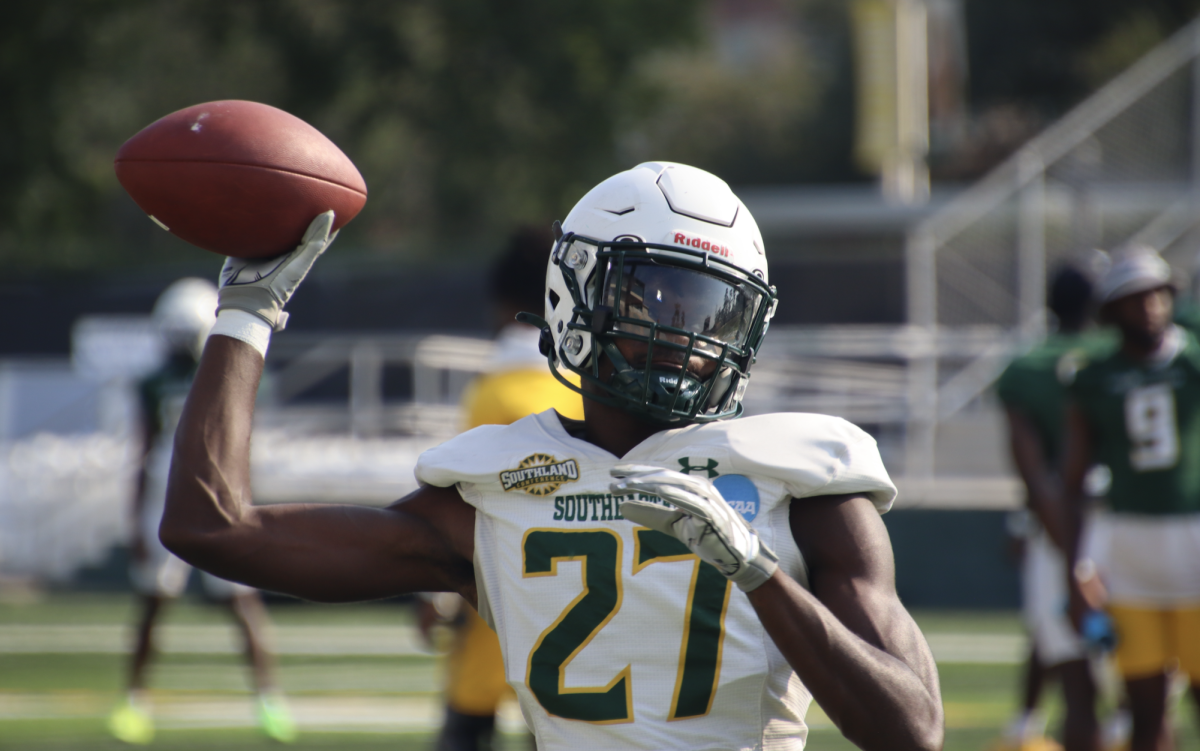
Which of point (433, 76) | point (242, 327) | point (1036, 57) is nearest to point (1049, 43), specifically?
point (1036, 57)

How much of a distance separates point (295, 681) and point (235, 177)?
626 centimetres

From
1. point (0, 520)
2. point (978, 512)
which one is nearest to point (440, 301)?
point (0, 520)

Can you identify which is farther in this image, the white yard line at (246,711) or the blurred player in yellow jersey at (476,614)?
the white yard line at (246,711)

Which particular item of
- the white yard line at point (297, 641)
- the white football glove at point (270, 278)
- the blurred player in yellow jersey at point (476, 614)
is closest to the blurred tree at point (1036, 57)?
the white yard line at point (297, 641)

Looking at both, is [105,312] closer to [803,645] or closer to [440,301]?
[440,301]

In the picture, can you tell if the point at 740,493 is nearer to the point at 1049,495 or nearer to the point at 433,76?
the point at 1049,495

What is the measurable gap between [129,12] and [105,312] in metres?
5.94

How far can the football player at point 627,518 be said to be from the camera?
2051 mm

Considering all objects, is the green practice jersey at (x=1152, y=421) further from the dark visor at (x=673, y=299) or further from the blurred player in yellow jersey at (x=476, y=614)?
the dark visor at (x=673, y=299)

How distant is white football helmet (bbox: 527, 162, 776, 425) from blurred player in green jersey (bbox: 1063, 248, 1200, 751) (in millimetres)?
3181

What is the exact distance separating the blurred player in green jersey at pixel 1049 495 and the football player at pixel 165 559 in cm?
338

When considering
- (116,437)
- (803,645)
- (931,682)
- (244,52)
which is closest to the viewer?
(803,645)

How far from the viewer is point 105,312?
59.9ft

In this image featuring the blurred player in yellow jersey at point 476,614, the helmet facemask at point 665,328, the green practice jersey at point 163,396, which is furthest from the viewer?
the green practice jersey at point 163,396
